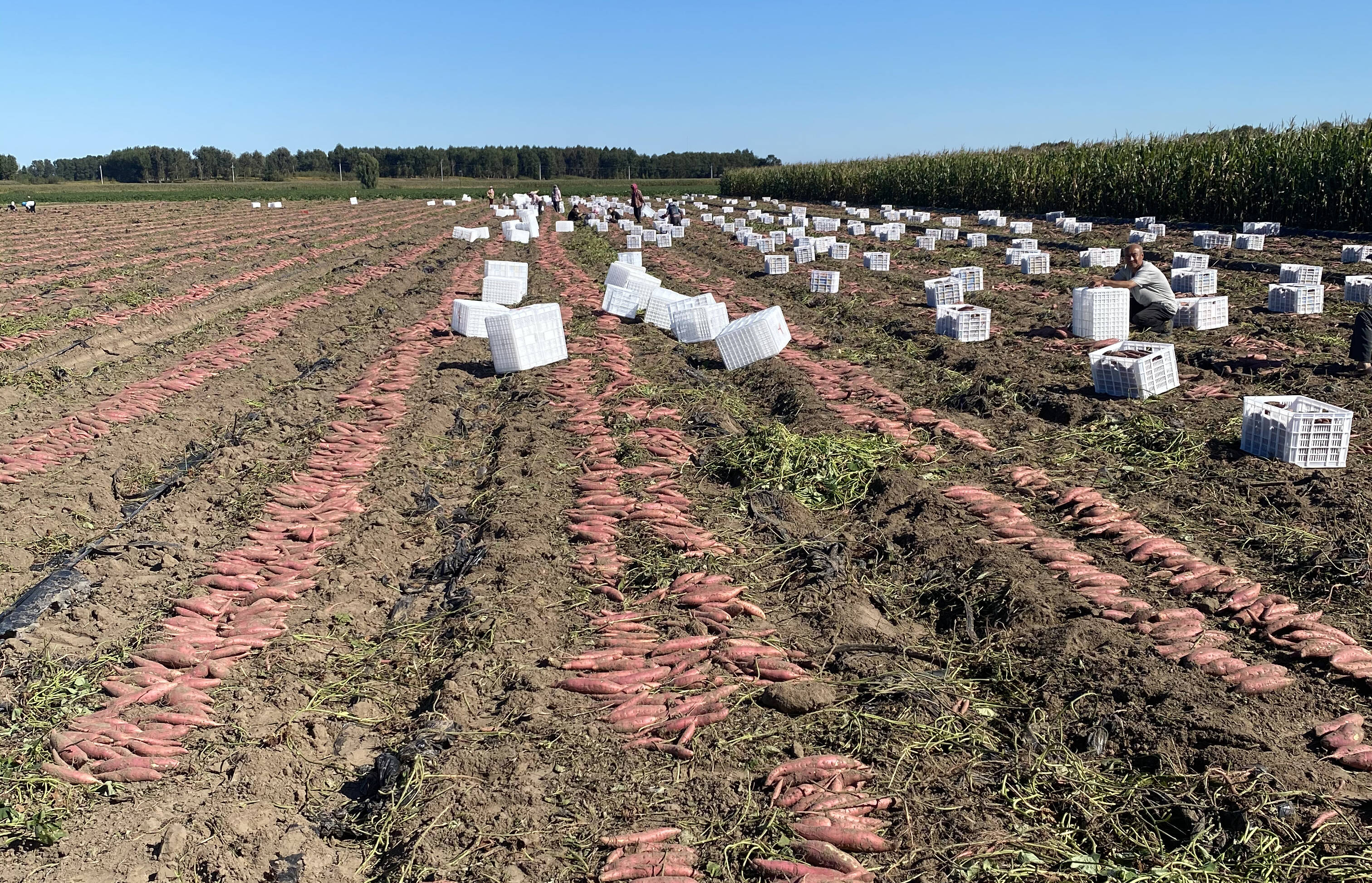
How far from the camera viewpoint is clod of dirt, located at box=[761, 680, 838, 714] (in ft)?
13.9

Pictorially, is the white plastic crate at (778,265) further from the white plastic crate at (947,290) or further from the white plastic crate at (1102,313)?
the white plastic crate at (1102,313)

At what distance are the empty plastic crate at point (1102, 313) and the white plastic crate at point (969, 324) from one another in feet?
3.48

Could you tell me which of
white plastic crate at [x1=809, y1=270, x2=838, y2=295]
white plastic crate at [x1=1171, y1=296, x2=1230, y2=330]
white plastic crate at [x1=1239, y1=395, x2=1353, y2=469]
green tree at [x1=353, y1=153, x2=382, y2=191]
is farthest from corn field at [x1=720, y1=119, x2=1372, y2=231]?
green tree at [x1=353, y1=153, x2=382, y2=191]

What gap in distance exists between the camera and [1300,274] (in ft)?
45.1

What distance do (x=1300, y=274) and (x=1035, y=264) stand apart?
432 cm

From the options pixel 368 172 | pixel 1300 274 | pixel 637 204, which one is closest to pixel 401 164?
pixel 368 172

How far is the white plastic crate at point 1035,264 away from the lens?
16953 millimetres

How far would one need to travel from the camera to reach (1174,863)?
3.16 m

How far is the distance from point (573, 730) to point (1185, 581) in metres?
3.44

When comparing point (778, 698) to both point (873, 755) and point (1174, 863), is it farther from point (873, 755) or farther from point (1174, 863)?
point (1174, 863)

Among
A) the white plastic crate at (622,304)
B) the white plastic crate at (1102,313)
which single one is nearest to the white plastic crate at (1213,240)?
the white plastic crate at (1102,313)

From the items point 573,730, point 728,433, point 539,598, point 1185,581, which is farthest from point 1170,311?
point 573,730

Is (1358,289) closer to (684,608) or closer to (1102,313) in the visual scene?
(1102,313)

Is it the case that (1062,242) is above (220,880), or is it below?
above
